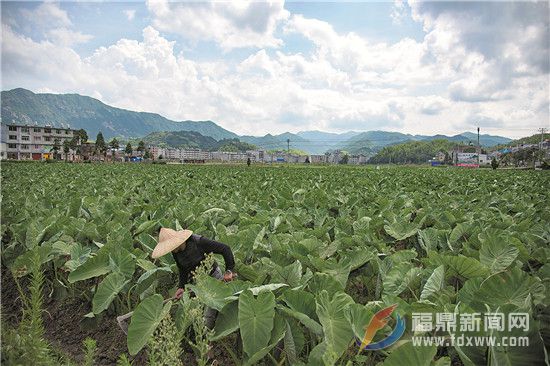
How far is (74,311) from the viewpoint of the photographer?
4648 mm

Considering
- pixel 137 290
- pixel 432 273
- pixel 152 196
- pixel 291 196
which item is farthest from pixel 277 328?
pixel 152 196

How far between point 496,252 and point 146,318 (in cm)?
330

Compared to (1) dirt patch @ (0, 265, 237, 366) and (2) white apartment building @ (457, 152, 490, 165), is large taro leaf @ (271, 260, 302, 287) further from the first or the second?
(2) white apartment building @ (457, 152, 490, 165)

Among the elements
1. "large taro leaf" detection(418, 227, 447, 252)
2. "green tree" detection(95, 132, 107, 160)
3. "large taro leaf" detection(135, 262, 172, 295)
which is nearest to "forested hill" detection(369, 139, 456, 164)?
"green tree" detection(95, 132, 107, 160)

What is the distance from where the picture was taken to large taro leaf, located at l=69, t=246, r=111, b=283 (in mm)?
3795

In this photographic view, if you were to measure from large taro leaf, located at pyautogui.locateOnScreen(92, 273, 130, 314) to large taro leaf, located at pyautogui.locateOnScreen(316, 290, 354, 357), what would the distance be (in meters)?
2.02

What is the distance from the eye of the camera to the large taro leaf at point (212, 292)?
9.07ft

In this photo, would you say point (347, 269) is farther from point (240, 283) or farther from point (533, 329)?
point (533, 329)

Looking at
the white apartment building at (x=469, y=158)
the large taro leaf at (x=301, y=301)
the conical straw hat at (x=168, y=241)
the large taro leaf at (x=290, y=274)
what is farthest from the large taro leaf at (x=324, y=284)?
the white apartment building at (x=469, y=158)

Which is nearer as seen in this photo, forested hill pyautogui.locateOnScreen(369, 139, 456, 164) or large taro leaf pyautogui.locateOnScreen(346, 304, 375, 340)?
large taro leaf pyautogui.locateOnScreen(346, 304, 375, 340)

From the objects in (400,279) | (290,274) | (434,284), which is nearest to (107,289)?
(290,274)

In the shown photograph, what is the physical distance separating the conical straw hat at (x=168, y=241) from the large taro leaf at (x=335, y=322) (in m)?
1.58

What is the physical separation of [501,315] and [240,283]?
6.06 ft

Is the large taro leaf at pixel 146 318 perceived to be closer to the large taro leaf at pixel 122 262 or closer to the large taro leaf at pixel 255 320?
the large taro leaf at pixel 255 320
